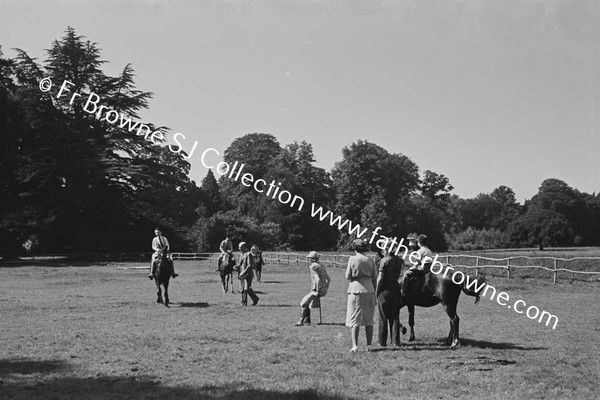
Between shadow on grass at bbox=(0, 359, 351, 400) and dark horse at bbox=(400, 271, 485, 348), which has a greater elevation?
dark horse at bbox=(400, 271, 485, 348)

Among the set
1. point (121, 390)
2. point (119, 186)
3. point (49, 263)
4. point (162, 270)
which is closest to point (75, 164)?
point (119, 186)

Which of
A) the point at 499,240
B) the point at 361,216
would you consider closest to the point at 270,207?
the point at 361,216

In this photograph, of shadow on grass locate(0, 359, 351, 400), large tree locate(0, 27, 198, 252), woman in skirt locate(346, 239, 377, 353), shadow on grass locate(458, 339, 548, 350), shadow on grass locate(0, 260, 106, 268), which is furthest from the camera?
large tree locate(0, 27, 198, 252)

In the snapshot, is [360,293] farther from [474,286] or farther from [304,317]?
[304,317]

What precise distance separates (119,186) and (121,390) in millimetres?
52091

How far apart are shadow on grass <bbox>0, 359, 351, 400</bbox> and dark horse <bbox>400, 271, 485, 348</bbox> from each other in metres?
4.18

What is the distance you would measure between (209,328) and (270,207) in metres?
58.5

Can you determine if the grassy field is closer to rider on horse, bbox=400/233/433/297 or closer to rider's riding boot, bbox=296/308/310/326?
rider's riding boot, bbox=296/308/310/326

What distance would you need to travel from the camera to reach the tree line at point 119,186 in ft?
178

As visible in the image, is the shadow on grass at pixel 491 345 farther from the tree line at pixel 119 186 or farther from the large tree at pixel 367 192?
the large tree at pixel 367 192

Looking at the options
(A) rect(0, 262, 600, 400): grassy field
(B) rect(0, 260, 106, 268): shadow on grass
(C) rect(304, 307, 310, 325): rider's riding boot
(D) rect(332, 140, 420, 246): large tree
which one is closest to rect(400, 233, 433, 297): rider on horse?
(A) rect(0, 262, 600, 400): grassy field

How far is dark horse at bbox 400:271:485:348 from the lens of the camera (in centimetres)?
1086

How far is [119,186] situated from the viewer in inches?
2269

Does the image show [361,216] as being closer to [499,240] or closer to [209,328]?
[499,240]
